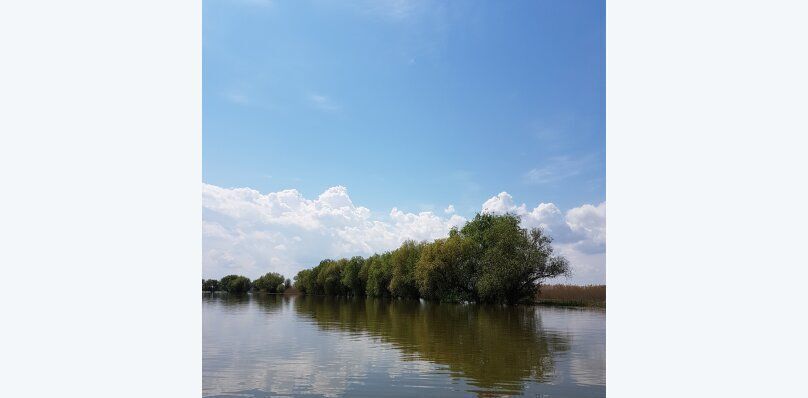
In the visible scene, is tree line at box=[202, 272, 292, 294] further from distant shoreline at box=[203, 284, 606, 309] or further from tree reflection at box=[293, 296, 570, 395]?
tree reflection at box=[293, 296, 570, 395]

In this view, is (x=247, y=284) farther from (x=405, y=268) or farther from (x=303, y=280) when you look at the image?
(x=405, y=268)

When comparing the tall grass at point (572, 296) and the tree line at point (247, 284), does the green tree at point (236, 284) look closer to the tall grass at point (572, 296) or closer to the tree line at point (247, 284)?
the tree line at point (247, 284)

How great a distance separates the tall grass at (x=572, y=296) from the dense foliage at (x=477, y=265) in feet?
4.89

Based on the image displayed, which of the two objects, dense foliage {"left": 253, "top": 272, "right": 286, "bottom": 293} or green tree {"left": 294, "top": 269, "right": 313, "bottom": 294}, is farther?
dense foliage {"left": 253, "top": 272, "right": 286, "bottom": 293}

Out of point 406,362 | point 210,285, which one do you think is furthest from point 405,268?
point 210,285

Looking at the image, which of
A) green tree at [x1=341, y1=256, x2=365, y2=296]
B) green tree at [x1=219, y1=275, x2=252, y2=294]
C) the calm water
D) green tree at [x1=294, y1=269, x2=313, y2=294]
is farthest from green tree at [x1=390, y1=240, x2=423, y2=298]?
green tree at [x1=219, y1=275, x2=252, y2=294]

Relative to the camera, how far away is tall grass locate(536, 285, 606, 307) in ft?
118

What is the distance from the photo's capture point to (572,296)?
125 feet

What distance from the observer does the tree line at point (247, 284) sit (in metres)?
95.2

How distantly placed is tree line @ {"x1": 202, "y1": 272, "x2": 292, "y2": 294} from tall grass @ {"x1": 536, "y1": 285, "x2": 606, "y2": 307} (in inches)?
2474
